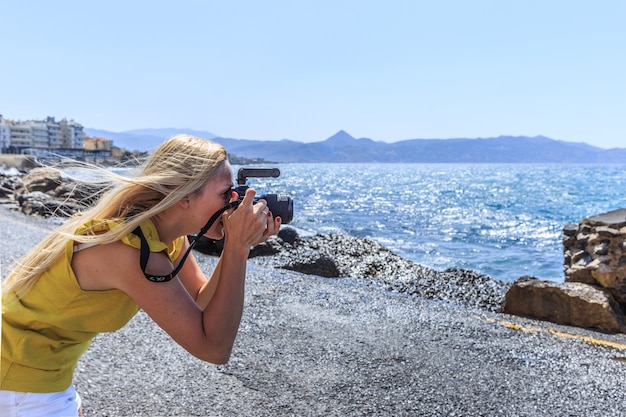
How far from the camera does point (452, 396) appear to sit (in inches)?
145

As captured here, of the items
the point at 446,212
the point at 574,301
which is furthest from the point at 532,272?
the point at 446,212

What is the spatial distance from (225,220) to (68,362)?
66cm

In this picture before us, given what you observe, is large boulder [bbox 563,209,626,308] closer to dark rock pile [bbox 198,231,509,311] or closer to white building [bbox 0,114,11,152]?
dark rock pile [bbox 198,231,509,311]

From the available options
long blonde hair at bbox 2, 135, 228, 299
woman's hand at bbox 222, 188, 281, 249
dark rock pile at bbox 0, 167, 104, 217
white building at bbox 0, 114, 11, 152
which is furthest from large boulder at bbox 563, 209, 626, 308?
white building at bbox 0, 114, 11, 152

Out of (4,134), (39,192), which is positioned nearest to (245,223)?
(39,192)

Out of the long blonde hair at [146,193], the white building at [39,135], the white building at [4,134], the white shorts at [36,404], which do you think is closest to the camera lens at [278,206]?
the long blonde hair at [146,193]

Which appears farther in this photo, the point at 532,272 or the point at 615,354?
the point at 532,272

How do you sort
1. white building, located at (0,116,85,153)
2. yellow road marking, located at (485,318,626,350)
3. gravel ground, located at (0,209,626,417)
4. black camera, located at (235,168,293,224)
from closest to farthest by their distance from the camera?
black camera, located at (235,168,293,224) < gravel ground, located at (0,209,626,417) < yellow road marking, located at (485,318,626,350) < white building, located at (0,116,85,153)

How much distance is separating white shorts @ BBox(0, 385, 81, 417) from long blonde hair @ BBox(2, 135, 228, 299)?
29 centimetres

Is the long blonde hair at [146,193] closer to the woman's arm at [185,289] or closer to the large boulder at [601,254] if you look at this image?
the woman's arm at [185,289]

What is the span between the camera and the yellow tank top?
5.49ft

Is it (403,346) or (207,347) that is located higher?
(207,347)

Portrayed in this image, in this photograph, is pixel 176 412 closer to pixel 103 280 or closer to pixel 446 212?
pixel 103 280

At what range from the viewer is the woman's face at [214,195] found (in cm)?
178
